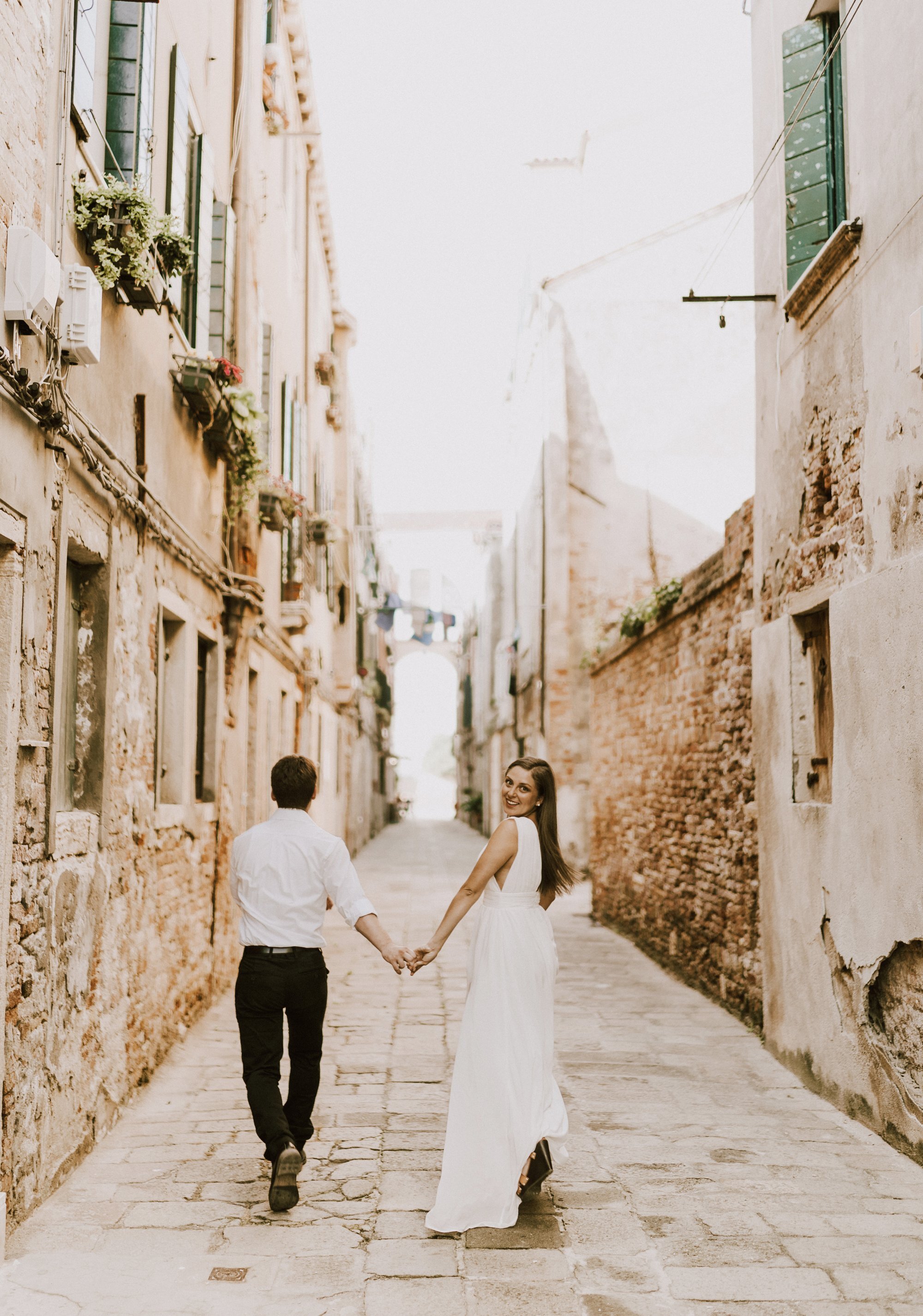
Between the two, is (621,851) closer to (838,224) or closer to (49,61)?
(838,224)

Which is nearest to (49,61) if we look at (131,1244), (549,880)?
(549,880)

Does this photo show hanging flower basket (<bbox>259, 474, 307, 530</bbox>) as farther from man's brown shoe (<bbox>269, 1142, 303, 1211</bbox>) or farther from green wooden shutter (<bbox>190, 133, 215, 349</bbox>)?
man's brown shoe (<bbox>269, 1142, 303, 1211</bbox>)

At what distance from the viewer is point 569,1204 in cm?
454

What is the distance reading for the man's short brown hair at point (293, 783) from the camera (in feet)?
15.5

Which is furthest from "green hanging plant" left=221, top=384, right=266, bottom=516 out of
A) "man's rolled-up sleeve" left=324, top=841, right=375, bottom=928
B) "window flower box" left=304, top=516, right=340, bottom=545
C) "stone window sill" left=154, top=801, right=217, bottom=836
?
"window flower box" left=304, top=516, right=340, bottom=545

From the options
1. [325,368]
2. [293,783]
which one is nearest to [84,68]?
[293,783]

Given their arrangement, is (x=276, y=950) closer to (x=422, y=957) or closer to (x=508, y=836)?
(x=422, y=957)

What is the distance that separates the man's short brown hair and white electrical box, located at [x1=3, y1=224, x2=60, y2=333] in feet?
5.96

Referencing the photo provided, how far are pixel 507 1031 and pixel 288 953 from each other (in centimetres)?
86

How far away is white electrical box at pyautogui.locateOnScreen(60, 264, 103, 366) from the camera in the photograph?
4.52 meters

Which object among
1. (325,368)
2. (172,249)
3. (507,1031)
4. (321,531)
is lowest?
(507,1031)

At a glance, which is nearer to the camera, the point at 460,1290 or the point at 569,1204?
the point at 460,1290

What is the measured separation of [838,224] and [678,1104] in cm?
455

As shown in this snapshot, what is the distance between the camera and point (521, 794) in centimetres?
455
